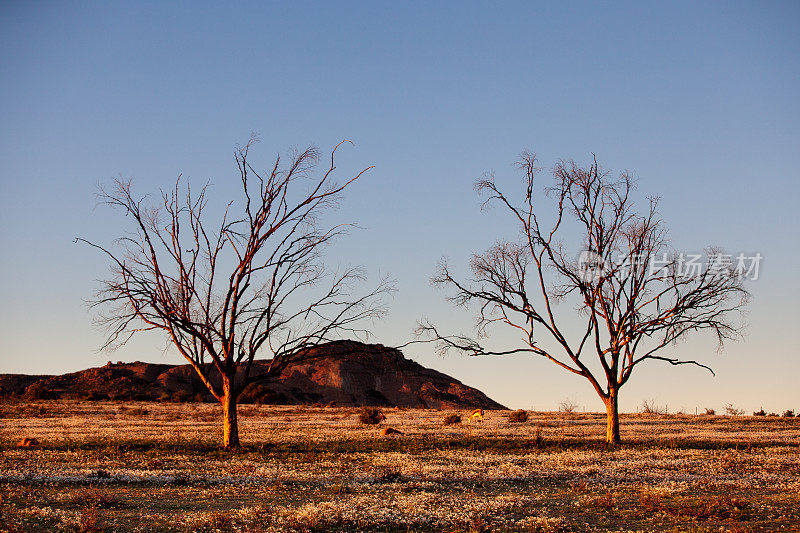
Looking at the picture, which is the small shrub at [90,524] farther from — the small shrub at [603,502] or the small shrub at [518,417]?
the small shrub at [518,417]

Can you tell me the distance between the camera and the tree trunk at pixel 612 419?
3222 centimetres

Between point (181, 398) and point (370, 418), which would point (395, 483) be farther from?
point (181, 398)

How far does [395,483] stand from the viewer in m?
18.8

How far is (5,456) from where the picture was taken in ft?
78.6

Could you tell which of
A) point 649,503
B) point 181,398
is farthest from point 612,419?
point 181,398

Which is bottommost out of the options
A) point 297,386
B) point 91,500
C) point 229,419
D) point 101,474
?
point 297,386

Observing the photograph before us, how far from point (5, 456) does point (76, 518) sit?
12.9 m

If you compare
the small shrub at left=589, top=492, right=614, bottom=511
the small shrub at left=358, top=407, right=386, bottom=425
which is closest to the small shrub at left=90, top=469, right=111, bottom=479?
the small shrub at left=589, top=492, right=614, bottom=511

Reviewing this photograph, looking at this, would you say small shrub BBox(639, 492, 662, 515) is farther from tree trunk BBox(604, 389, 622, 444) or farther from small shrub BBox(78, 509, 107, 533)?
tree trunk BBox(604, 389, 622, 444)

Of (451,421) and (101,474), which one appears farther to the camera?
(451,421)

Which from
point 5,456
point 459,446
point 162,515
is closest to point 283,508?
point 162,515

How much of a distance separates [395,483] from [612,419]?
16.8 metres

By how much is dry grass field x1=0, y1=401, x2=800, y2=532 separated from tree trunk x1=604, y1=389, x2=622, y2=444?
875 mm

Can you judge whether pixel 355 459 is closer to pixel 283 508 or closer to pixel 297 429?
pixel 283 508
